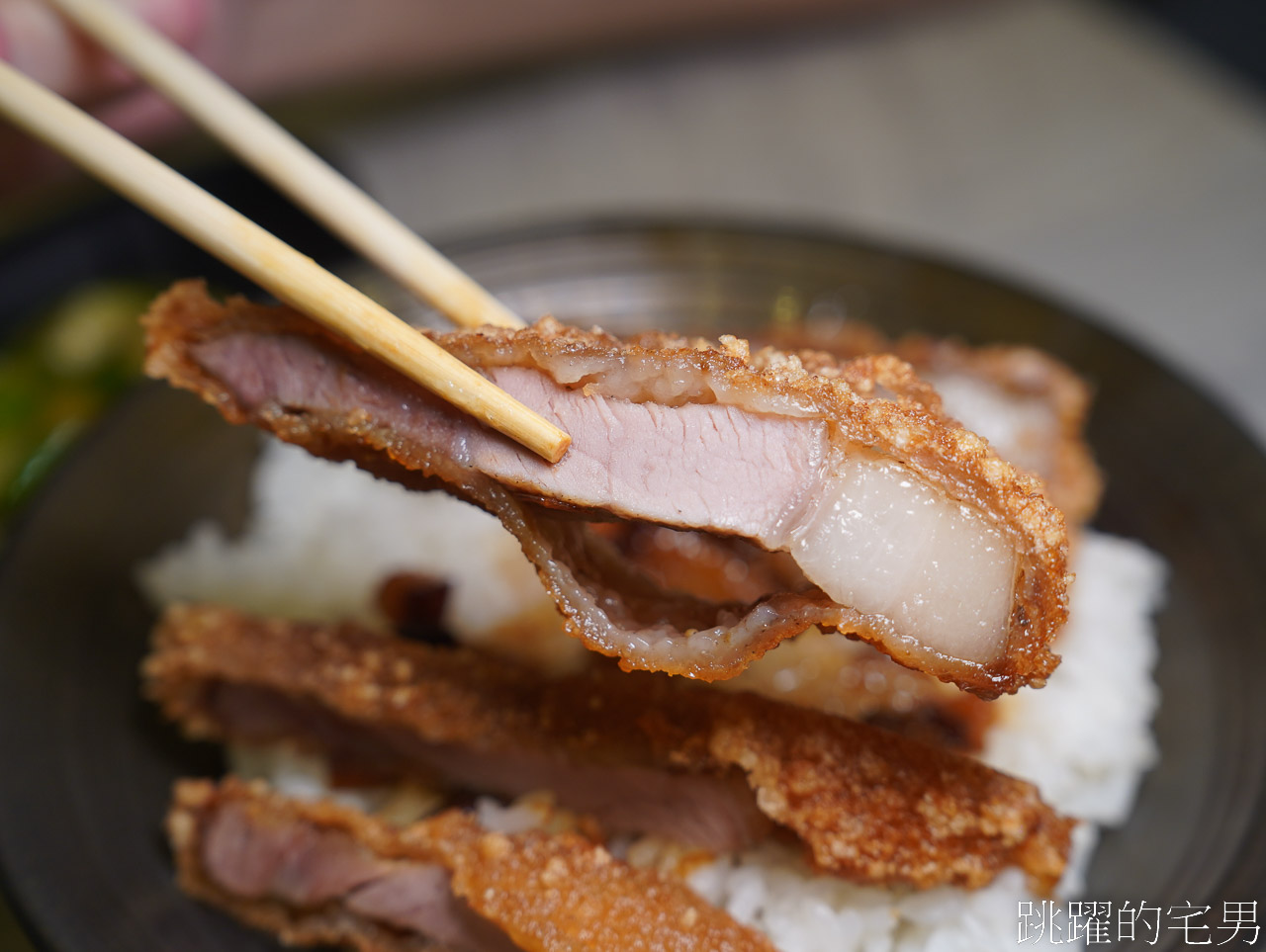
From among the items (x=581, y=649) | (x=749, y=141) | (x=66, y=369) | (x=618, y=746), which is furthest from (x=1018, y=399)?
(x=66, y=369)

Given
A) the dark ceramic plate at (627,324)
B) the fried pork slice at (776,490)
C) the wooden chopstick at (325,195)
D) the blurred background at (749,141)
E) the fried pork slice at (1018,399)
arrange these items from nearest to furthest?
1. the fried pork slice at (776,490)
2. the wooden chopstick at (325,195)
3. the dark ceramic plate at (627,324)
4. the fried pork slice at (1018,399)
5. the blurred background at (749,141)

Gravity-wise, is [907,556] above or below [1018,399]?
below

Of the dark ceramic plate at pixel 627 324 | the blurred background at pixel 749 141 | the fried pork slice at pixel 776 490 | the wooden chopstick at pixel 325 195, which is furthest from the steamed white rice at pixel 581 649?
the blurred background at pixel 749 141

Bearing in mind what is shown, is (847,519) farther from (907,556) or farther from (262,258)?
(262,258)

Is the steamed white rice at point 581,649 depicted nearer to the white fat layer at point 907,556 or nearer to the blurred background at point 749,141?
the white fat layer at point 907,556

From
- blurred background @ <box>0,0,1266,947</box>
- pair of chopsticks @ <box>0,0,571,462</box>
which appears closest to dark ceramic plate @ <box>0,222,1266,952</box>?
blurred background @ <box>0,0,1266,947</box>

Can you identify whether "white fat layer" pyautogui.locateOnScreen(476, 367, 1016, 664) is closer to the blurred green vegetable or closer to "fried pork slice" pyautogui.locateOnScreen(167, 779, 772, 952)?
"fried pork slice" pyautogui.locateOnScreen(167, 779, 772, 952)

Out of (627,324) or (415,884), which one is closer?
(415,884)
